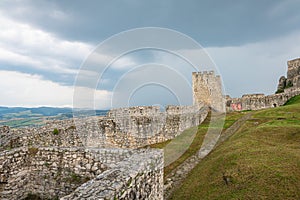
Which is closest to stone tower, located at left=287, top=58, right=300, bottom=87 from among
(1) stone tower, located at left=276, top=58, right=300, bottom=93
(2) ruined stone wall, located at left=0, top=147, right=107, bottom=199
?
(1) stone tower, located at left=276, top=58, right=300, bottom=93

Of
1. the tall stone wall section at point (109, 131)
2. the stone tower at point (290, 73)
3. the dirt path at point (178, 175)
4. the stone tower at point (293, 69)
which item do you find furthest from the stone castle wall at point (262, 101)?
the dirt path at point (178, 175)

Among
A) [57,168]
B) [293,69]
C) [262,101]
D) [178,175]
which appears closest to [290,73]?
[293,69]

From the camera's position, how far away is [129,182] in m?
5.97

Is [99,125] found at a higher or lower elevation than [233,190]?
higher

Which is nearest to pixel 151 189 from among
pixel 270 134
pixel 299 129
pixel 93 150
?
pixel 93 150

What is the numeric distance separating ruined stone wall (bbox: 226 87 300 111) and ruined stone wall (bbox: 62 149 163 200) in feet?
166

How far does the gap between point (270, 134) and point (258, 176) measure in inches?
341

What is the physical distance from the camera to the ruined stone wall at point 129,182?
518cm

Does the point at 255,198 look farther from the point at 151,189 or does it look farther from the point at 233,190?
the point at 151,189

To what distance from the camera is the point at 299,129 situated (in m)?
16.8

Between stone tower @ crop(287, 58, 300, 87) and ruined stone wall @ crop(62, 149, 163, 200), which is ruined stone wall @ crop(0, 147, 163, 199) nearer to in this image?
ruined stone wall @ crop(62, 149, 163, 200)

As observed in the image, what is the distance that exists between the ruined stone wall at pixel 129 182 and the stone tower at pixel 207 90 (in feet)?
134

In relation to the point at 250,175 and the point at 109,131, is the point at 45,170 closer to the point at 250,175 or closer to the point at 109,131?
the point at 109,131

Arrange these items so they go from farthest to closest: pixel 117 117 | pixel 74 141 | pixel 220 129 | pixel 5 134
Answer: pixel 220 129 → pixel 117 117 → pixel 74 141 → pixel 5 134
